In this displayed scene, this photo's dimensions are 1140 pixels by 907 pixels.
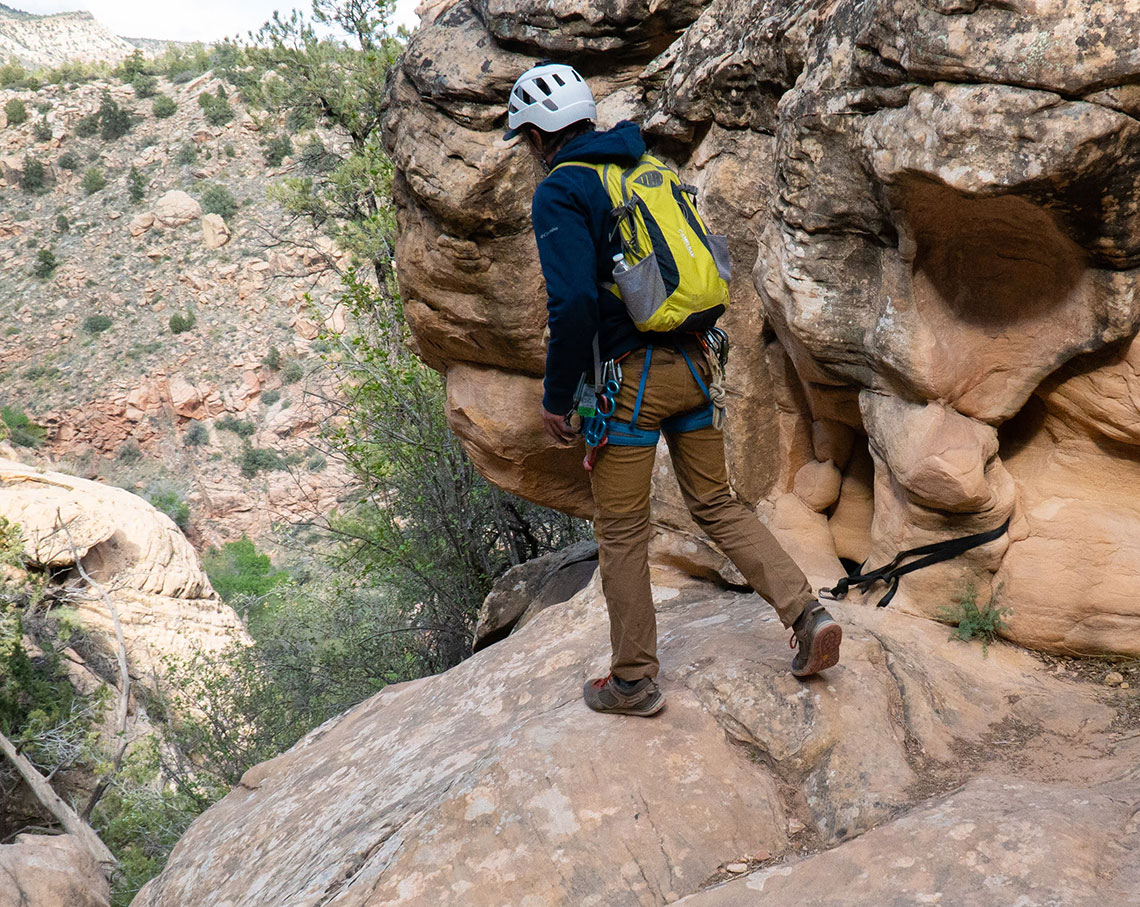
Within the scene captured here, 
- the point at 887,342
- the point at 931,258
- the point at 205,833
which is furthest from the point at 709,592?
the point at 205,833

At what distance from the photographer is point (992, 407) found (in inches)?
145

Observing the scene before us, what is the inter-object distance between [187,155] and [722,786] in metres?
37.1

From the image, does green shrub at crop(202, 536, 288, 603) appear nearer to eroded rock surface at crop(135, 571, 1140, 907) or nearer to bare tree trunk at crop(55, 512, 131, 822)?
bare tree trunk at crop(55, 512, 131, 822)

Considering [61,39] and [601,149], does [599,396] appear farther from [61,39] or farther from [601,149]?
[61,39]

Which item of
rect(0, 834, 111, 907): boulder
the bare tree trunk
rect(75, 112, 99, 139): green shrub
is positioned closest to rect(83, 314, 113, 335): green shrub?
rect(75, 112, 99, 139): green shrub

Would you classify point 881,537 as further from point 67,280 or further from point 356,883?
point 67,280

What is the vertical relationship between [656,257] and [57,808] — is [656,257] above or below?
above

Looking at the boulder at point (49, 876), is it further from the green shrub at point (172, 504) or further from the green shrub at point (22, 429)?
the green shrub at point (22, 429)

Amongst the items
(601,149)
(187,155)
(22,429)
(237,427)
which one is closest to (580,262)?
(601,149)

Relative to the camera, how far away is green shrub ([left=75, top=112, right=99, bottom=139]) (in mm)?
35031

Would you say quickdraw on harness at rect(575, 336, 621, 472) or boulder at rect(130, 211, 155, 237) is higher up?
boulder at rect(130, 211, 155, 237)

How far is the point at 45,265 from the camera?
101 ft

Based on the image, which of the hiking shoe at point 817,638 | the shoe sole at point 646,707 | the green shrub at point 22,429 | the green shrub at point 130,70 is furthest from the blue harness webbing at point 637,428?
the green shrub at point 130,70

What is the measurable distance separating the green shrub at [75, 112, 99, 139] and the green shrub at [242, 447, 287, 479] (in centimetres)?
1643
